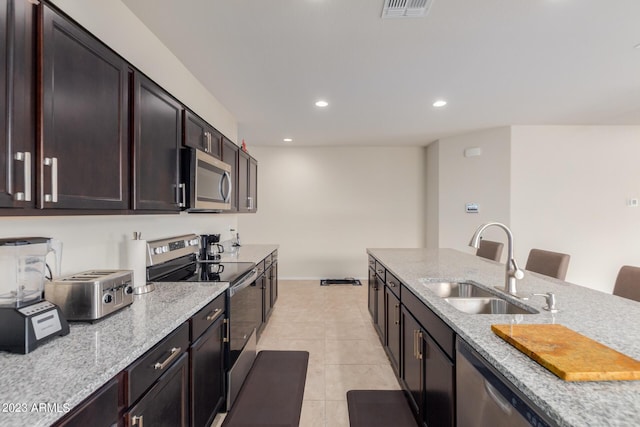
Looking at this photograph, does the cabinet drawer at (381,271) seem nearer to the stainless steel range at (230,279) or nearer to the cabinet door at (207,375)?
the stainless steel range at (230,279)

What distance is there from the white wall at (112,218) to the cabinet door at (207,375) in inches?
28.6

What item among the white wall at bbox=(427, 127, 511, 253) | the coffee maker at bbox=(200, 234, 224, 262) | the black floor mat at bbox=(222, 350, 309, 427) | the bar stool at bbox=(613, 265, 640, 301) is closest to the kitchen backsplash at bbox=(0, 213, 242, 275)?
the coffee maker at bbox=(200, 234, 224, 262)

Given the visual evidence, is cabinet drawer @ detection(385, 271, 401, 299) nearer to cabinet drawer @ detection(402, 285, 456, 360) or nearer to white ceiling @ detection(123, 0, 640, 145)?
cabinet drawer @ detection(402, 285, 456, 360)

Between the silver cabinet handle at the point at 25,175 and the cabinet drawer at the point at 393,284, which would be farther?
the cabinet drawer at the point at 393,284

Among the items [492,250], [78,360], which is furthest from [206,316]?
[492,250]

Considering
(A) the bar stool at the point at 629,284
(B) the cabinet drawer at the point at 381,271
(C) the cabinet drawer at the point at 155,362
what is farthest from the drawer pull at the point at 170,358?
(A) the bar stool at the point at 629,284

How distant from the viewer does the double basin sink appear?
5.03ft

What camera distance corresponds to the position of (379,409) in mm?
1945

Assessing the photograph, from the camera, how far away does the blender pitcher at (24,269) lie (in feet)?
3.60

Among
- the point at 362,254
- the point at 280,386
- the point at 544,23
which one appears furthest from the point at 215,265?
the point at 362,254

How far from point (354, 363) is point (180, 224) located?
2008 mm

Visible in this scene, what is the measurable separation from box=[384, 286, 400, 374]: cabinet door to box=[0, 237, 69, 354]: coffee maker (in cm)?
194

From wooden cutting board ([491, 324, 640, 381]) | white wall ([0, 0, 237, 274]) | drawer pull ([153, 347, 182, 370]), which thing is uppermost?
white wall ([0, 0, 237, 274])

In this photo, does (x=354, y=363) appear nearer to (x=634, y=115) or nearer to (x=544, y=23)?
(x=544, y=23)
